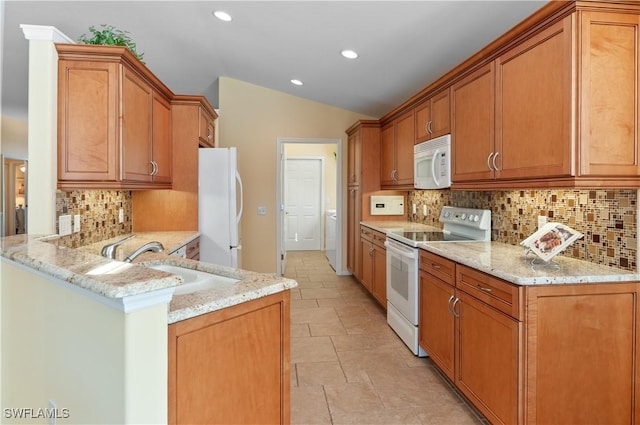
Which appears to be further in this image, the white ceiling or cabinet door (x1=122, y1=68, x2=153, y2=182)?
the white ceiling

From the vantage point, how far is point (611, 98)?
1.81m

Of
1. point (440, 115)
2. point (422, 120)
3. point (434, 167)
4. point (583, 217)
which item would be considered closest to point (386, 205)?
point (422, 120)

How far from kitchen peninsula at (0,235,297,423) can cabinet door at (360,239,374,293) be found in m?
3.04

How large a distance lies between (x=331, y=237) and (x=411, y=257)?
4.49 meters

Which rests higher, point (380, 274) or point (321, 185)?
point (321, 185)

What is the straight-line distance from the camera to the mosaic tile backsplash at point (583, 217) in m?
1.89

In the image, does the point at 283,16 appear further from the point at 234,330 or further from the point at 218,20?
the point at 234,330

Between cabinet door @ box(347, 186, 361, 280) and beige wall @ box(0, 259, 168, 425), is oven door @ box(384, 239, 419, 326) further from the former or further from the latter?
beige wall @ box(0, 259, 168, 425)

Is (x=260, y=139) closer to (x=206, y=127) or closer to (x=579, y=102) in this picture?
(x=206, y=127)

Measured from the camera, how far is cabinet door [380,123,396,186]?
462 centimetres

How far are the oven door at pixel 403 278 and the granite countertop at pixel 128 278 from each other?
177 cm

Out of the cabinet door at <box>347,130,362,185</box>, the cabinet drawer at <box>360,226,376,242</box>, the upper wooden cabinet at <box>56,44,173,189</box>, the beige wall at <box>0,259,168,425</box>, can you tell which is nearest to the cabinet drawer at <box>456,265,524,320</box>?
the beige wall at <box>0,259,168,425</box>

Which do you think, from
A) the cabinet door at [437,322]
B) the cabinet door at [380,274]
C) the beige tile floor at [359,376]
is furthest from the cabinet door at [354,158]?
the cabinet door at [437,322]

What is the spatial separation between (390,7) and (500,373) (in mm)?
2465
